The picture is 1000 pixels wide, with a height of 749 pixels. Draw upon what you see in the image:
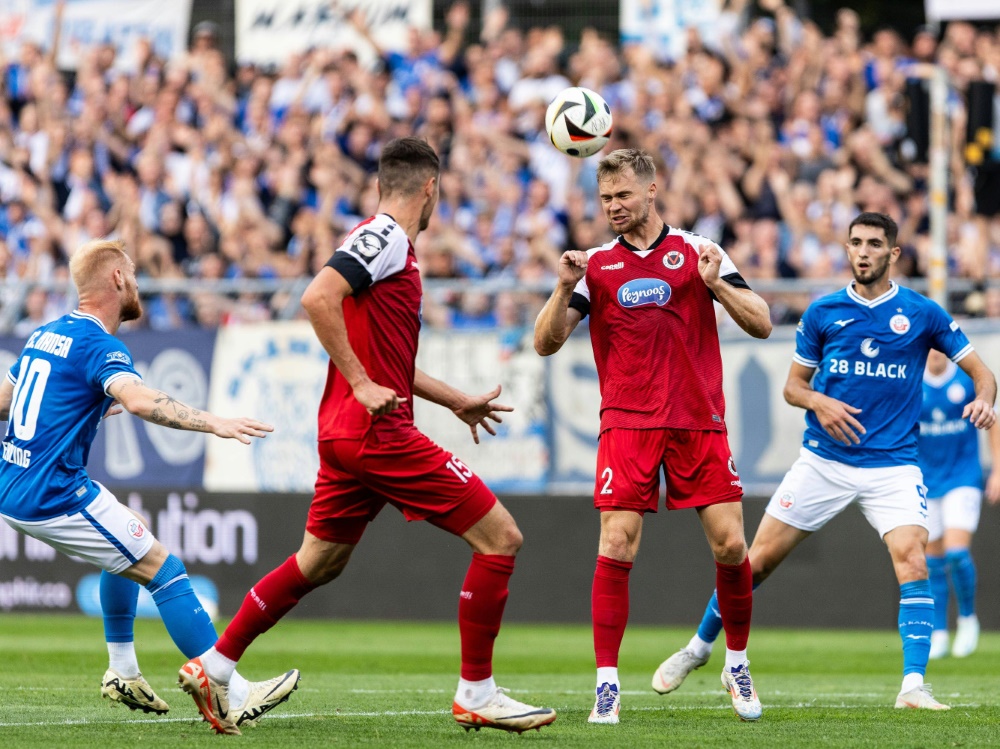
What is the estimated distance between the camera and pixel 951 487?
13242mm

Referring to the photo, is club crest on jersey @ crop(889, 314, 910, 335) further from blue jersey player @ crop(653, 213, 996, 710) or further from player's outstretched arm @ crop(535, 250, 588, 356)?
player's outstretched arm @ crop(535, 250, 588, 356)

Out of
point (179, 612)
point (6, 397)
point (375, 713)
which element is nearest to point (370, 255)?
point (179, 612)

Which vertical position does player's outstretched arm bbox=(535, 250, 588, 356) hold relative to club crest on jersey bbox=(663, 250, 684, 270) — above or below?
below

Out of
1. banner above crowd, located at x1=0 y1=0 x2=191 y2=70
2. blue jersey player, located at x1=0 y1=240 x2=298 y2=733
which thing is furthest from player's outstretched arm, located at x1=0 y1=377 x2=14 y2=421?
banner above crowd, located at x1=0 y1=0 x2=191 y2=70

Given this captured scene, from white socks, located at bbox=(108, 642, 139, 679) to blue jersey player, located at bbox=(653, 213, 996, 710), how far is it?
2.89 m

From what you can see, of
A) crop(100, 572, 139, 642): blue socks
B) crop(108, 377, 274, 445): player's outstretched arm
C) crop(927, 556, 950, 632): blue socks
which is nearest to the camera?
crop(108, 377, 274, 445): player's outstretched arm

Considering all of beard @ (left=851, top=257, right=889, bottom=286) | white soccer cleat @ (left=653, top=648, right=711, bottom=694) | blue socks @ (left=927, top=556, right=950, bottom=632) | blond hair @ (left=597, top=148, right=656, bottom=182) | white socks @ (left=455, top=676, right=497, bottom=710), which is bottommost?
blue socks @ (left=927, top=556, right=950, bottom=632)

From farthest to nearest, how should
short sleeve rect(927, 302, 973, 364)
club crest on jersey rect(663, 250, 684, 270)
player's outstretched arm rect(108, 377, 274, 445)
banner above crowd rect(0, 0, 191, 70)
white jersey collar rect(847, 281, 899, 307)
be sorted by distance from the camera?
1. banner above crowd rect(0, 0, 191, 70)
2. white jersey collar rect(847, 281, 899, 307)
3. short sleeve rect(927, 302, 973, 364)
4. club crest on jersey rect(663, 250, 684, 270)
5. player's outstretched arm rect(108, 377, 274, 445)

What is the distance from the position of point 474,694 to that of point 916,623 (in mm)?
2897

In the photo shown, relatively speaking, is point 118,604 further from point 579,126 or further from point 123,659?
point 579,126

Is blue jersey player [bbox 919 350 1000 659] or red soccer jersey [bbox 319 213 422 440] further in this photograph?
blue jersey player [bbox 919 350 1000 659]

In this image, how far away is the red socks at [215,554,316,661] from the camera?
23.9ft

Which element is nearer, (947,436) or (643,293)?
(643,293)

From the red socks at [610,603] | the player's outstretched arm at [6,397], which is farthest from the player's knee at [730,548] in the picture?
the player's outstretched arm at [6,397]
